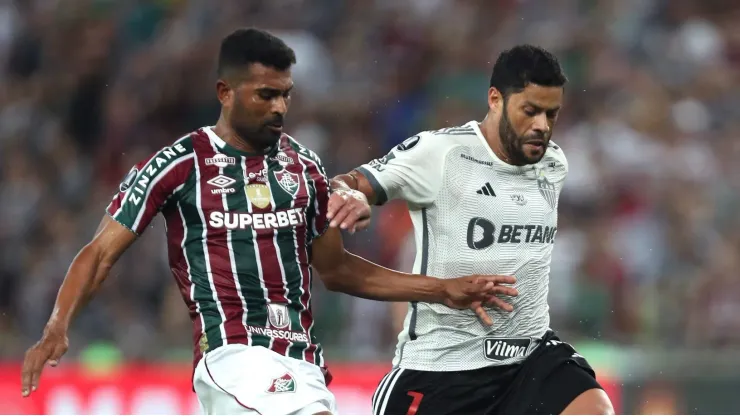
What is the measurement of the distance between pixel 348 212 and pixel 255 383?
801 mm

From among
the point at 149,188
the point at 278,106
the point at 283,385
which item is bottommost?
the point at 283,385

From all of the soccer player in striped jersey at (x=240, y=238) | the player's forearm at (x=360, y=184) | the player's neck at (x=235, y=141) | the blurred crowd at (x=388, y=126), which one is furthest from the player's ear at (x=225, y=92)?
the blurred crowd at (x=388, y=126)

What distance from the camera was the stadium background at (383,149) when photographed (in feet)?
30.4

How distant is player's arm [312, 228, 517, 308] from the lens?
18.7ft

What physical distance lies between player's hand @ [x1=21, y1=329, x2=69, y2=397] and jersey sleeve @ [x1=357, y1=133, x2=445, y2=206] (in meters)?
1.67

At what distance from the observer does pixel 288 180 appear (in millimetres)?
5527

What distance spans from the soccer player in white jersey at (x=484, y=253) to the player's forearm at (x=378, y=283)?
0.35 ft

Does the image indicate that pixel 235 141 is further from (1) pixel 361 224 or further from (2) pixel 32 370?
(2) pixel 32 370

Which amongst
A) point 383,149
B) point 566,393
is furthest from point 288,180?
point 383,149

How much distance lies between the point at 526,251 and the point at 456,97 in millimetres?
6127

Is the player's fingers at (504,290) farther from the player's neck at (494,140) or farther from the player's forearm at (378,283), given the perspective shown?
the player's neck at (494,140)

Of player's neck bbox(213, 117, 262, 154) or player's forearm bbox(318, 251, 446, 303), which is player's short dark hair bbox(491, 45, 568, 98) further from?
player's neck bbox(213, 117, 262, 154)

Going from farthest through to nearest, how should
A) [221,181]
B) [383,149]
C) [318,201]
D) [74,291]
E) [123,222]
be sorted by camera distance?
[383,149]
[318,201]
[221,181]
[123,222]
[74,291]

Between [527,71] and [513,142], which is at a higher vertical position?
[527,71]
